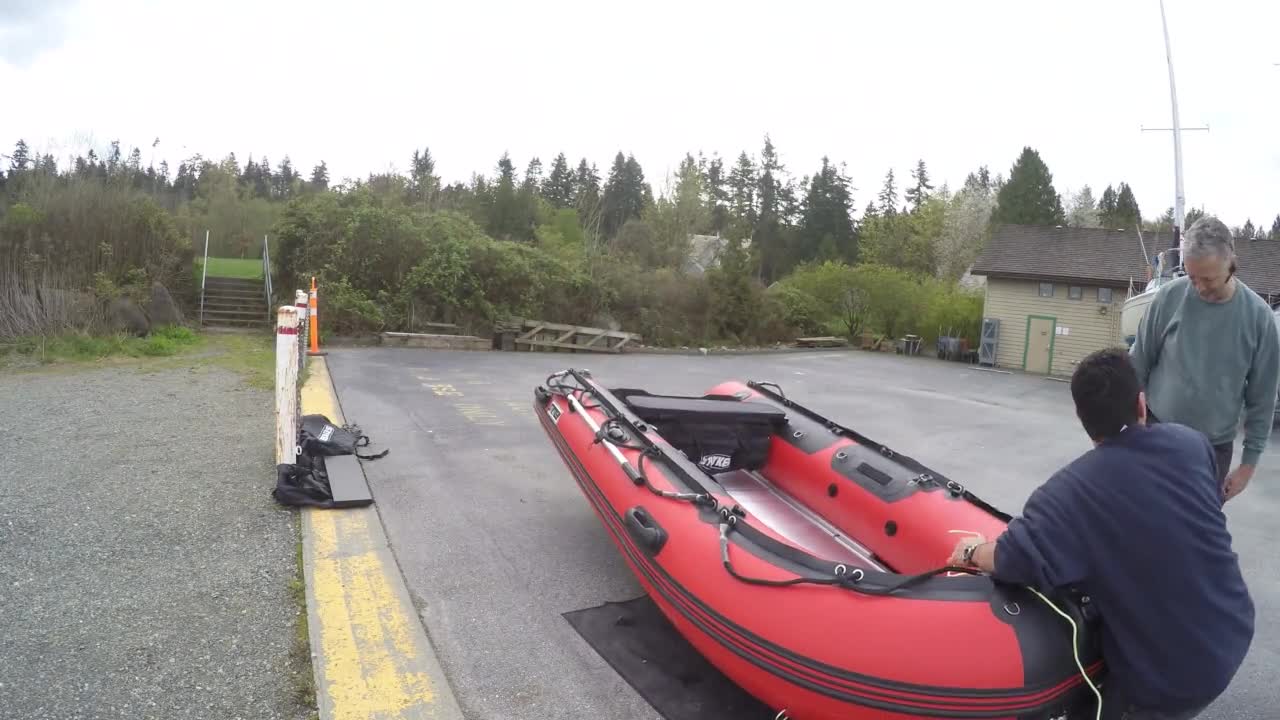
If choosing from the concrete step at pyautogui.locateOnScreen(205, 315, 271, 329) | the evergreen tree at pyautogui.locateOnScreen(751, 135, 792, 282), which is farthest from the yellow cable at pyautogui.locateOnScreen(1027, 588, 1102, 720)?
the evergreen tree at pyautogui.locateOnScreen(751, 135, 792, 282)

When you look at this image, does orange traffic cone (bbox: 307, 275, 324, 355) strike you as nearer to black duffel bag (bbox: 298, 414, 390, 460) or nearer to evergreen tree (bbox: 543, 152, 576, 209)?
black duffel bag (bbox: 298, 414, 390, 460)

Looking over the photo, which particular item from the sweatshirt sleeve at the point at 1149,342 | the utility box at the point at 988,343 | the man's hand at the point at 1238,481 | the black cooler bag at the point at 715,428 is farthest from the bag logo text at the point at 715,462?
the utility box at the point at 988,343

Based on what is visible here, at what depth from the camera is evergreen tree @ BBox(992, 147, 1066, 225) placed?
44.6m

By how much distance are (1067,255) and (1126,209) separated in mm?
42053

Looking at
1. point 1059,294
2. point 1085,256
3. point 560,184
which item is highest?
point 560,184

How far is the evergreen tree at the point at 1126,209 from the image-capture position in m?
49.6

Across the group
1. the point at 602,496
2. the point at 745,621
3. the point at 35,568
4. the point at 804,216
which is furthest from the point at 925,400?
the point at 804,216

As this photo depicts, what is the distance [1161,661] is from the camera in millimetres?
2213

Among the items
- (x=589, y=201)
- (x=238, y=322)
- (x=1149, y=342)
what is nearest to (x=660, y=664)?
(x=1149, y=342)

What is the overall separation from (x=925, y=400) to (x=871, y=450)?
8.57 metres

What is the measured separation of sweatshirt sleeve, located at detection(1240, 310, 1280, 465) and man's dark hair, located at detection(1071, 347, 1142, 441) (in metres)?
1.25

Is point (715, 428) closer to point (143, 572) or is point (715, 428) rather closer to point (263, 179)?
point (143, 572)

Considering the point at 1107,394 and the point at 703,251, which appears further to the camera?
the point at 703,251

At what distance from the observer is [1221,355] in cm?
312
